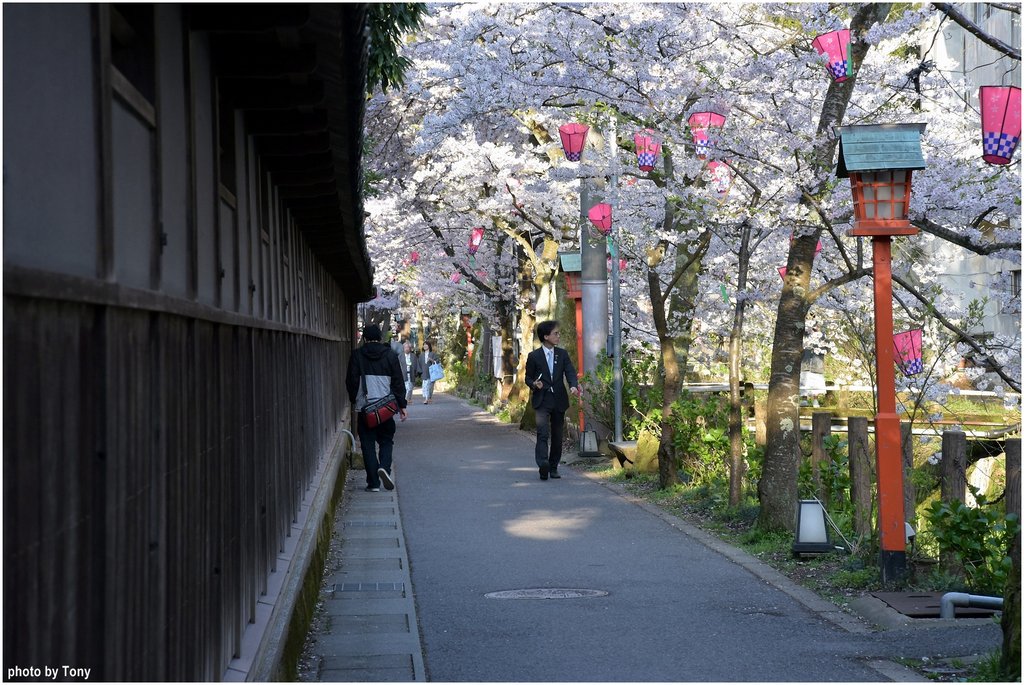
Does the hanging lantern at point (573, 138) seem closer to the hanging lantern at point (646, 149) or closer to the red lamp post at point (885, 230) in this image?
the hanging lantern at point (646, 149)

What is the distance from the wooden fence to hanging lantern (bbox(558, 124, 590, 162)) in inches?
432

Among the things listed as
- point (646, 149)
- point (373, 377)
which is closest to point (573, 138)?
point (646, 149)

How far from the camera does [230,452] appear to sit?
5777 millimetres

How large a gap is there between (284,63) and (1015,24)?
25.1 m

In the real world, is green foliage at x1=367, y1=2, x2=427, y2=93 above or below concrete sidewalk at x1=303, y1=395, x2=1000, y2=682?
above

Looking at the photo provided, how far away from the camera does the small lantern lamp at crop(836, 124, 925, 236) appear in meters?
9.30

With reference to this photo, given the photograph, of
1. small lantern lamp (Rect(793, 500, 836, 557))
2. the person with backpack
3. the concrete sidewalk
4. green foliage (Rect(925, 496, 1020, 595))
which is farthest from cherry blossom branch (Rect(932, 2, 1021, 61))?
the person with backpack

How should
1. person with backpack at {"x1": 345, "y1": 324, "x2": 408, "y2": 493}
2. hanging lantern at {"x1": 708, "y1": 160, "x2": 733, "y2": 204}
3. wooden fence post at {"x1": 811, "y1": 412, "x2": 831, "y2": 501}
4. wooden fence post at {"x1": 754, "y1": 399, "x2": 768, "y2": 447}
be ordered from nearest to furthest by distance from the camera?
1. wooden fence post at {"x1": 811, "y1": 412, "x2": 831, "y2": 501}
2. hanging lantern at {"x1": 708, "y1": 160, "x2": 733, "y2": 204}
3. person with backpack at {"x1": 345, "y1": 324, "x2": 408, "y2": 493}
4. wooden fence post at {"x1": 754, "y1": 399, "x2": 768, "y2": 447}

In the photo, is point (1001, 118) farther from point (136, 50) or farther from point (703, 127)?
point (136, 50)

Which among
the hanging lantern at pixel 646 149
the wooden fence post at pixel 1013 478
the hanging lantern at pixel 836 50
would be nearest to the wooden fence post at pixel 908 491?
the wooden fence post at pixel 1013 478

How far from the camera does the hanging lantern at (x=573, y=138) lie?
56.1 feet

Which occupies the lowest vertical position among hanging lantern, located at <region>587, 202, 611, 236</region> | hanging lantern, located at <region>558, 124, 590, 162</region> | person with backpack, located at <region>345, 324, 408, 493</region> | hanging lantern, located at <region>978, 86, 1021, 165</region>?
person with backpack, located at <region>345, 324, 408, 493</region>

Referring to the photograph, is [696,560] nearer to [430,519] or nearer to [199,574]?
[430,519]

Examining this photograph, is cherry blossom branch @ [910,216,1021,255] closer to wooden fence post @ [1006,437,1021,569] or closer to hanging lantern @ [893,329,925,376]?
wooden fence post @ [1006,437,1021,569]
